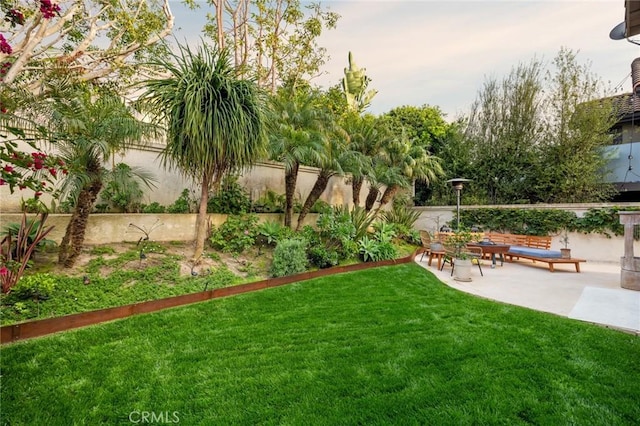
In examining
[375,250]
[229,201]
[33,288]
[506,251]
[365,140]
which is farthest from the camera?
[365,140]

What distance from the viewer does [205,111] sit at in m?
5.32

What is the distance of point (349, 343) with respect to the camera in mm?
3508

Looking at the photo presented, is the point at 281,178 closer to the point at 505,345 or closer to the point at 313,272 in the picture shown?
the point at 313,272

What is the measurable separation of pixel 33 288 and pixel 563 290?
9129mm

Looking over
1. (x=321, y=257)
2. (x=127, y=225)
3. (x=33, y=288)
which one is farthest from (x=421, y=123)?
(x=33, y=288)

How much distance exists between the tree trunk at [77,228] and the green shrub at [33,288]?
0.89m

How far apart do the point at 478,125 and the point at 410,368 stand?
13806 mm

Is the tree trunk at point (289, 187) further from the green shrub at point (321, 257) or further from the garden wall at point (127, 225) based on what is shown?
the garden wall at point (127, 225)

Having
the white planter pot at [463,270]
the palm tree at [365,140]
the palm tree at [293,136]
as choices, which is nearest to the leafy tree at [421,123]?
the palm tree at [365,140]

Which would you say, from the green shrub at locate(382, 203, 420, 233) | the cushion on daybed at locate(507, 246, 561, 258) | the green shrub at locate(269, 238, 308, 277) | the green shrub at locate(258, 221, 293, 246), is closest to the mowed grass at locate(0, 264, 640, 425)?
the green shrub at locate(269, 238, 308, 277)

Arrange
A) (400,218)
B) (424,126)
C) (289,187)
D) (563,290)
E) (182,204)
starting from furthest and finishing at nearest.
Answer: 1. (424,126)
2. (400,218)
3. (289,187)
4. (182,204)
5. (563,290)

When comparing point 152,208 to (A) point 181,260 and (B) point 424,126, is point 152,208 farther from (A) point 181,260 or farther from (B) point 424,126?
(B) point 424,126

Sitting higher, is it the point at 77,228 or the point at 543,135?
the point at 543,135

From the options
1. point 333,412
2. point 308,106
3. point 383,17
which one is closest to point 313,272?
point 333,412
